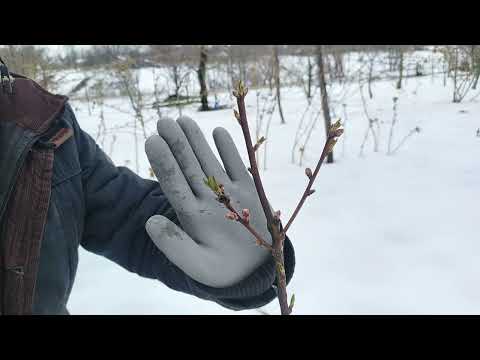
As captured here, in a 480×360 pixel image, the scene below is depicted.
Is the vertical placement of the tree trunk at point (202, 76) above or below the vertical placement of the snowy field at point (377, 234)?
above

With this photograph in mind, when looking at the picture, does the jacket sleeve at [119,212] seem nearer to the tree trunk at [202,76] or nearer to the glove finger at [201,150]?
the glove finger at [201,150]

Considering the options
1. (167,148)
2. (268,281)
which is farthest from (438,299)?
(167,148)

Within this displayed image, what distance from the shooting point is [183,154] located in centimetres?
88

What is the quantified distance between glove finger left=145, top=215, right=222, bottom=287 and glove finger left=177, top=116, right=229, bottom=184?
17 centimetres

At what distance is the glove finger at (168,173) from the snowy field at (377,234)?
3.28 feet

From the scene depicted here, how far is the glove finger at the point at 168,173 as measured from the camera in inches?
33.0

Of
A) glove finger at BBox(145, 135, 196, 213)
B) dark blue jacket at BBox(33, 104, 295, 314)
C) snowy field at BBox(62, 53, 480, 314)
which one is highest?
glove finger at BBox(145, 135, 196, 213)

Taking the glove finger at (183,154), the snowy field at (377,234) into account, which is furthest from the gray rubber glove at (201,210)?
the snowy field at (377,234)

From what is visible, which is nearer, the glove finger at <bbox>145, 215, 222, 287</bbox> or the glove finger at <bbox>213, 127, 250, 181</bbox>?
the glove finger at <bbox>145, 215, 222, 287</bbox>

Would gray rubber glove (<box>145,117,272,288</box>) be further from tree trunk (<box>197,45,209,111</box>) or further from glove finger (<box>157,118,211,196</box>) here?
tree trunk (<box>197,45,209,111</box>)

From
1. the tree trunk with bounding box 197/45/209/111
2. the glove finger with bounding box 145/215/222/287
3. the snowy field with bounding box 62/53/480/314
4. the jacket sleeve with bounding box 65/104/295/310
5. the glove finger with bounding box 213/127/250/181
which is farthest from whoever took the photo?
the tree trunk with bounding box 197/45/209/111

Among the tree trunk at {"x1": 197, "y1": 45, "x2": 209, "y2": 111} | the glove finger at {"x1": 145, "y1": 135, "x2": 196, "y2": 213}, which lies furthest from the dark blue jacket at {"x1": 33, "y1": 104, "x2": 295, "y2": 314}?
the tree trunk at {"x1": 197, "y1": 45, "x2": 209, "y2": 111}

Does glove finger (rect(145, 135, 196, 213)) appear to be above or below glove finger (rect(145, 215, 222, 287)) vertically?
above

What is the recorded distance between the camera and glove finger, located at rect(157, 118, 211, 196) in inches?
34.4
